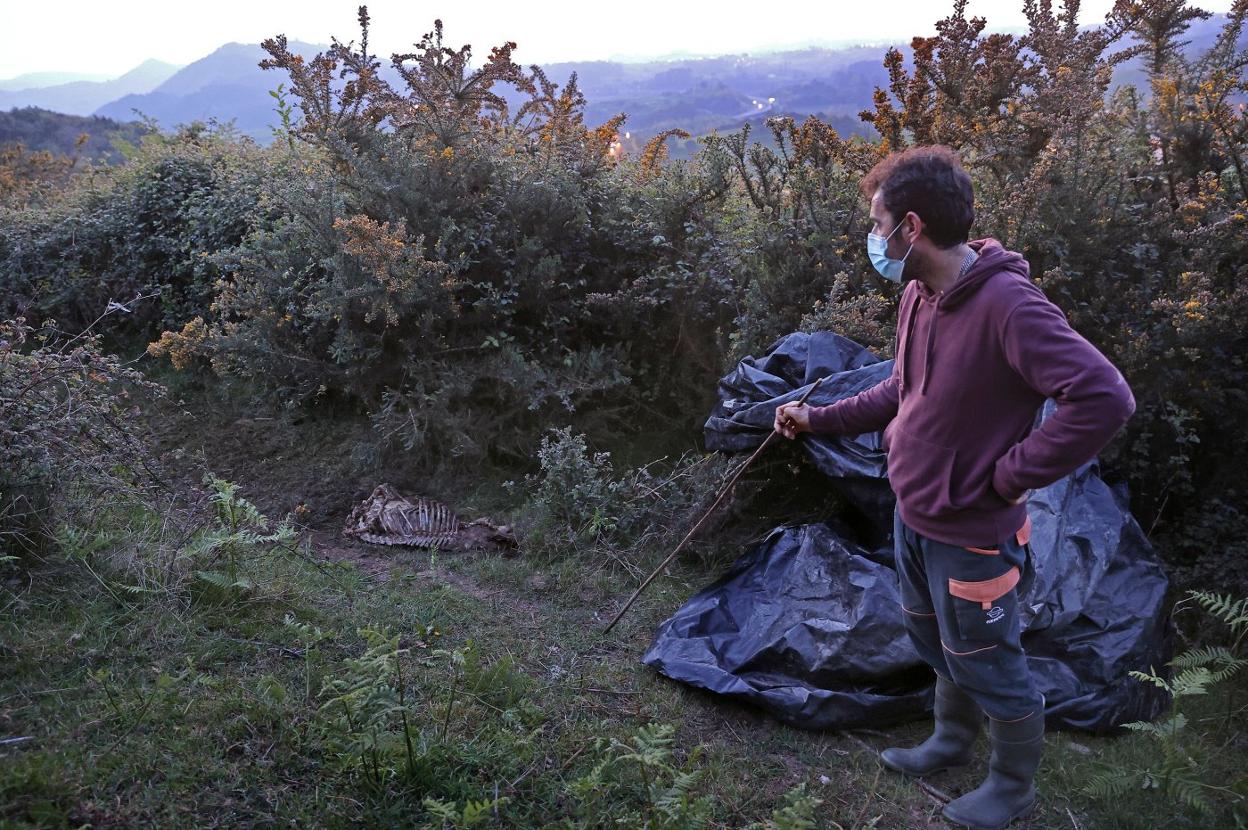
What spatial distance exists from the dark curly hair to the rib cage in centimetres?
294

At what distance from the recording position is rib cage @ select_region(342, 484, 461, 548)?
434 cm

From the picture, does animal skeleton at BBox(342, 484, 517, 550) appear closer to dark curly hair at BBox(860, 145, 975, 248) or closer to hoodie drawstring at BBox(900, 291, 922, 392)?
hoodie drawstring at BBox(900, 291, 922, 392)

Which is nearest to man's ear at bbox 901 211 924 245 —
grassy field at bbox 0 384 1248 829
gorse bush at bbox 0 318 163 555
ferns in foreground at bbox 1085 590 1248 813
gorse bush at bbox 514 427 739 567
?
grassy field at bbox 0 384 1248 829

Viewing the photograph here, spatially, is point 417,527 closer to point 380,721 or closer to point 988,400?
point 380,721

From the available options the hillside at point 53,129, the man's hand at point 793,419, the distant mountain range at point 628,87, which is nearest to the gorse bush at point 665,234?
the man's hand at point 793,419

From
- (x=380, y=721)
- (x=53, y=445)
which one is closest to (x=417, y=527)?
(x=53, y=445)

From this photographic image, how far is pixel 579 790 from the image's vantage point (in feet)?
7.44

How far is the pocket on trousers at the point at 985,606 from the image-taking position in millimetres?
2285

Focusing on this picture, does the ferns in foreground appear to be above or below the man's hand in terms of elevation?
below

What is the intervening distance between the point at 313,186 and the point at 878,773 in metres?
4.74

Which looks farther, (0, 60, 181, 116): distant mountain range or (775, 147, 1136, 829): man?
(0, 60, 181, 116): distant mountain range

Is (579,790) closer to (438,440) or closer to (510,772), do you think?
(510,772)

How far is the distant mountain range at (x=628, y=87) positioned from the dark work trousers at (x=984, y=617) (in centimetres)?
1896

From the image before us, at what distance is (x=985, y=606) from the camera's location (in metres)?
2.29
